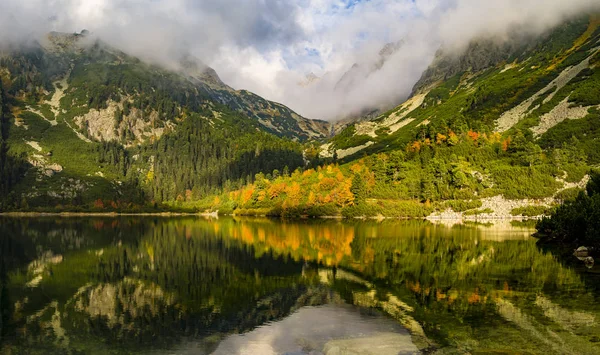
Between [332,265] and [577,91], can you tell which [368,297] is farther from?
[577,91]

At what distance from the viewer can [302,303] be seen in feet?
111

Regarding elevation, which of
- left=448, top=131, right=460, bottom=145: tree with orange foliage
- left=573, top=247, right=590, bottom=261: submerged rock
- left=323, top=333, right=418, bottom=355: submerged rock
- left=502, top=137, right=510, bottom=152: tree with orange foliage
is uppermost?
left=448, top=131, right=460, bottom=145: tree with orange foliage

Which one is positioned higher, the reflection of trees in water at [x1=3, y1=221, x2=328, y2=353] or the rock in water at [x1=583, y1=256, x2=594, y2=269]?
the rock in water at [x1=583, y1=256, x2=594, y2=269]

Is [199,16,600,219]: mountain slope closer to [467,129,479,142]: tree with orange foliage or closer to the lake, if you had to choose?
[467,129,479,142]: tree with orange foliage

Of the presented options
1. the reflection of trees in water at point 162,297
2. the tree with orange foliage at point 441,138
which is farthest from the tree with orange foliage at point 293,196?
the reflection of trees in water at point 162,297

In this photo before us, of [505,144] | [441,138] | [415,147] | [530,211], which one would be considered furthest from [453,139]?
[530,211]

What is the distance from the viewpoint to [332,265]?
51219 mm

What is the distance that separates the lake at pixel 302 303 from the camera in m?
23.8

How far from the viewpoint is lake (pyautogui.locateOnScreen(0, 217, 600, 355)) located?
78.0ft

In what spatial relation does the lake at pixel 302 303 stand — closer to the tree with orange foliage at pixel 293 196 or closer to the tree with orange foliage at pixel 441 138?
the tree with orange foliage at pixel 293 196

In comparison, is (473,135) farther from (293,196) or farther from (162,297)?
(162,297)

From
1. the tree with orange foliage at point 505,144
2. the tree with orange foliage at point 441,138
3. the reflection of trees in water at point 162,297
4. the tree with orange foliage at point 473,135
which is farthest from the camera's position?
the tree with orange foliage at point 441,138

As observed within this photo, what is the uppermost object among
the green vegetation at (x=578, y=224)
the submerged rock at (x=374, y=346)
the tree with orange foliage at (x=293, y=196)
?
the tree with orange foliage at (x=293, y=196)

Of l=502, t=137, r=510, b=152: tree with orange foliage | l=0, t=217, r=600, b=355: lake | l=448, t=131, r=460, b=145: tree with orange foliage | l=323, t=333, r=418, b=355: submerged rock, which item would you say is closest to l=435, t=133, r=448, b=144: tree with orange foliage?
l=448, t=131, r=460, b=145: tree with orange foliage
